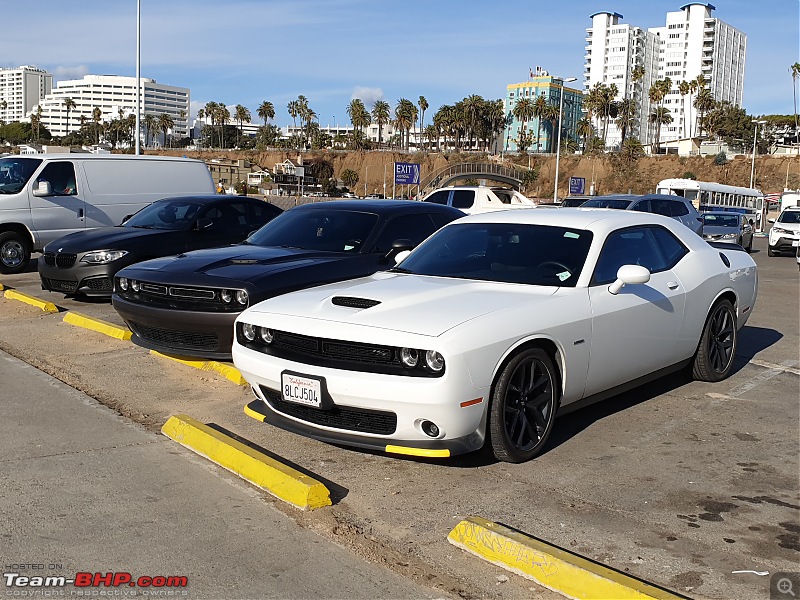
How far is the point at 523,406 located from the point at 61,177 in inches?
447

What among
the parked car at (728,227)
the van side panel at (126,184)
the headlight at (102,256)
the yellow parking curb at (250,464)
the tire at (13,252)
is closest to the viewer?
the yellow parking curb at (250,464)

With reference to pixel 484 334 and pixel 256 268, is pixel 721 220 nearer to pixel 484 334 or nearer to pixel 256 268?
pixel 256 268

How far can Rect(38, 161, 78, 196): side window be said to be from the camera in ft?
45.7

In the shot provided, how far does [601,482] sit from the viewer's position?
4723 mm

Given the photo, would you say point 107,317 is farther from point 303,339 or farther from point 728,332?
point 728,332

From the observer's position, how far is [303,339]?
4.95 meters

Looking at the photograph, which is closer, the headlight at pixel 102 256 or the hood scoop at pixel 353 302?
the hood scoop at pixel 353 302

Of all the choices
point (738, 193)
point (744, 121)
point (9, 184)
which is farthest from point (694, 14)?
point (9, 184)

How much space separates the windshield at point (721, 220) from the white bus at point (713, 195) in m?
7.00

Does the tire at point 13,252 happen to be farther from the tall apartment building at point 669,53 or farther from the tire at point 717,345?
the tall apartment building at point 669,53

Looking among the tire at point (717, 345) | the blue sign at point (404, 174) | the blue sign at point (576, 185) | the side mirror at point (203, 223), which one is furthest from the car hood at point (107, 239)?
the blue sign at point (576, 185)

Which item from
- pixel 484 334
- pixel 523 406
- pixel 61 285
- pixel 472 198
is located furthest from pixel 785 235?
pixel 484 334

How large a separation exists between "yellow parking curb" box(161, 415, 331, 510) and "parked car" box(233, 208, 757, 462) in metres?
0.31

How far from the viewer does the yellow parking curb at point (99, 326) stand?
8570 mm
